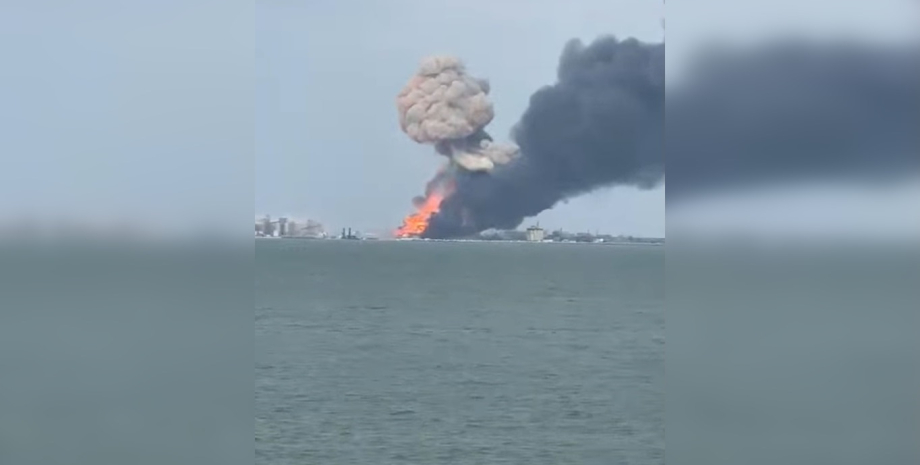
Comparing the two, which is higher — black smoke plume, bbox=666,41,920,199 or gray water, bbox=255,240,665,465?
black smoke plume, bbox=666,41,920,199

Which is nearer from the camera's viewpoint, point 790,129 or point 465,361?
point 790,129

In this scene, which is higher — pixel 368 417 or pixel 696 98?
pixel 696 98

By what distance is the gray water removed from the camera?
10047 mm

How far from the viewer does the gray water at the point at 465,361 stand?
10.0 meters

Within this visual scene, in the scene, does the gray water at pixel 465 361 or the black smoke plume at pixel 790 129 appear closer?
the black smoke plume at pixel 790 129

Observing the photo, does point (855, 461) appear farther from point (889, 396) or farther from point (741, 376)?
point (741, 376)

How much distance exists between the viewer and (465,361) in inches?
642

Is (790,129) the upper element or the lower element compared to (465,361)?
upper

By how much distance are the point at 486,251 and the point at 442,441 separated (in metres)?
22.4

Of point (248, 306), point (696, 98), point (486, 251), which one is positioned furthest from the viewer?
point (486, 251)

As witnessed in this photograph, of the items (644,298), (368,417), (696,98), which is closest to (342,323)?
(644,298)

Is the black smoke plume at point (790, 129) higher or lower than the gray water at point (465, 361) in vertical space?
higher

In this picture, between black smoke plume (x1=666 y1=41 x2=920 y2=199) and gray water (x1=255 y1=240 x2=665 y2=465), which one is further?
gray water (x1=255 y1=240 x2=665 y2=465)

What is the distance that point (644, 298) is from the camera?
23.7m
